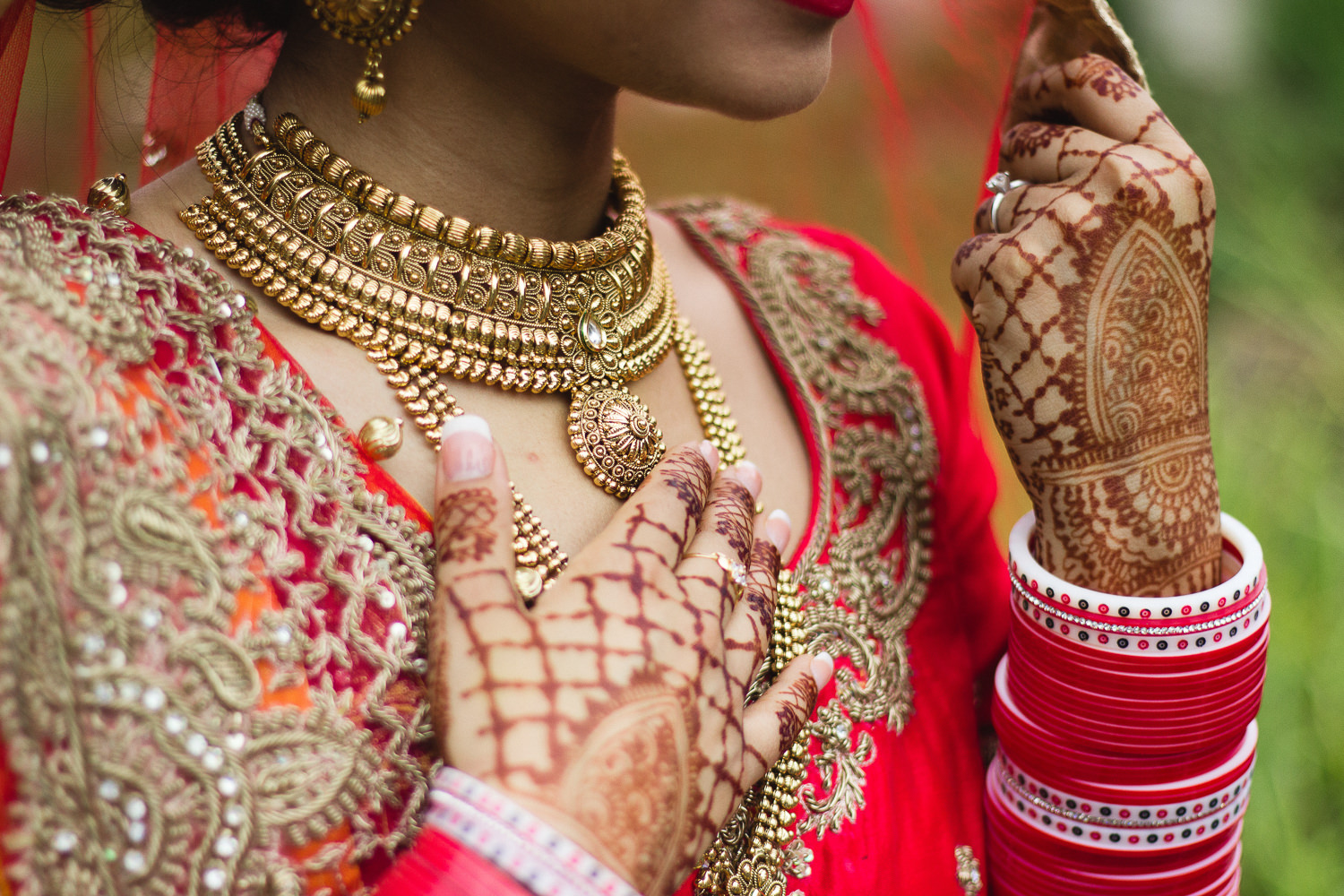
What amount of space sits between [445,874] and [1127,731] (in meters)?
0.63

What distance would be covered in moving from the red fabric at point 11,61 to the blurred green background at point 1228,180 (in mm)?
47

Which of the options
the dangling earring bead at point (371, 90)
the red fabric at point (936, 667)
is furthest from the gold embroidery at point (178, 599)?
the red fabric at point (936, 667)

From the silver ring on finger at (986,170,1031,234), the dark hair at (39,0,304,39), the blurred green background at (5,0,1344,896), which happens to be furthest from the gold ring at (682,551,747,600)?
the blurred green background at (5,0,1344,896)

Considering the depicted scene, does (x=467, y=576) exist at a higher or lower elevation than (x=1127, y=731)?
higher

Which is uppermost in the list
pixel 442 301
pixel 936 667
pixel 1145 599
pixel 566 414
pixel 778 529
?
pixel 442 301

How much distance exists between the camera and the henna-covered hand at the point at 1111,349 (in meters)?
0.93

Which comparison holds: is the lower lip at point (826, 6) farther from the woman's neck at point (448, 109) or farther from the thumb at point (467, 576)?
the thumb at point (467, 576)

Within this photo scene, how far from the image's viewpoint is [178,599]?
587 millimetres

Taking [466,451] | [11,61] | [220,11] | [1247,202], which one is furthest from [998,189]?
[1247,202]

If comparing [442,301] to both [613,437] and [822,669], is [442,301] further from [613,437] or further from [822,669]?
[822,669]

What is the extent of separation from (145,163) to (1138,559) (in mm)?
1027

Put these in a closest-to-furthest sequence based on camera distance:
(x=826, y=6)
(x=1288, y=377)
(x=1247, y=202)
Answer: (x=826, y=6) < (x=1288, y=377) < (x=1247, y=202)

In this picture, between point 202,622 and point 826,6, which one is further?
point 826,6

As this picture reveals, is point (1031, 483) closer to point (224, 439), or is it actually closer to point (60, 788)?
point (224, 439)
